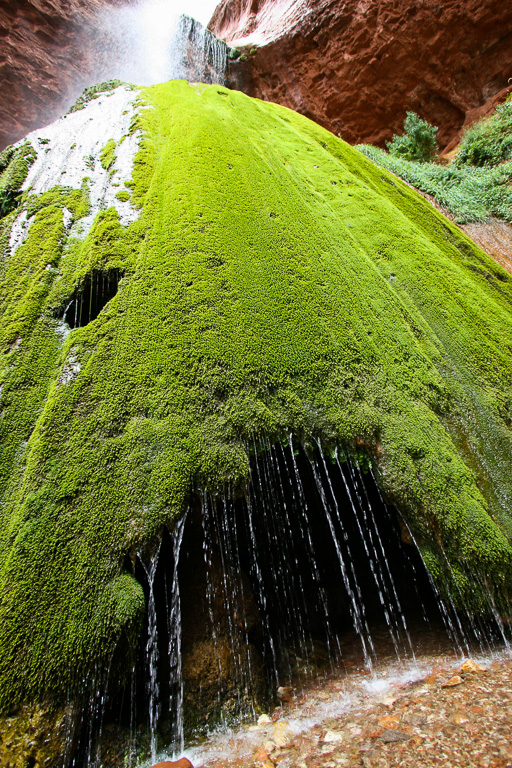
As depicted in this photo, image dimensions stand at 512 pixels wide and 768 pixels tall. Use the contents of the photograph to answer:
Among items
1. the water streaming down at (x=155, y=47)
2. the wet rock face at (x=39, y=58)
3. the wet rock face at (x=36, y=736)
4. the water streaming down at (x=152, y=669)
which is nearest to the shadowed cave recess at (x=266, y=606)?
the water streaming down at (x=152, y=669)

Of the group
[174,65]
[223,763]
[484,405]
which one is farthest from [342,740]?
[174,65]

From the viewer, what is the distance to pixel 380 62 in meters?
13.1

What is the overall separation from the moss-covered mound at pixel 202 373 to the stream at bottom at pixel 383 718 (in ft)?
2.33

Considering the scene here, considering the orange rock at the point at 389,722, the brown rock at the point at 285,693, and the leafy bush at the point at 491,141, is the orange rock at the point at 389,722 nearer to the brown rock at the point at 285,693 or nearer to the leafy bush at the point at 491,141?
the brown rock at the point at 285,693

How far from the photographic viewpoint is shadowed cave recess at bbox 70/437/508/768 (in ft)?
8.98

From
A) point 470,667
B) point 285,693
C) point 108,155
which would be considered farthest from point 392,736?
point 108,155

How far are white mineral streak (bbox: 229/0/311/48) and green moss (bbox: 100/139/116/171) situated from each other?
1441 cm

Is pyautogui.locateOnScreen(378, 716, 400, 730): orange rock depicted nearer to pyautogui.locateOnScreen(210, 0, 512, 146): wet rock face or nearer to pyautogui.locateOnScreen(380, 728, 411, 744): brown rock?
pyautogui.locateOnScreen(380, 728, 411, 744): brown rock

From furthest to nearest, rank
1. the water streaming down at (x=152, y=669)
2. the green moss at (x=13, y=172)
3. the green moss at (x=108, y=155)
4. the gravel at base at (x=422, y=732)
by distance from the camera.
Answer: the green moss at (x=108, y=155), the green moss at (x=13, y=172), the water streaming down at (x=152, y=669), the gravel at base at (x=422, y=732)

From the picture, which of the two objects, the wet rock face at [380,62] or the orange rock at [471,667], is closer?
the orange rock at [471,667]

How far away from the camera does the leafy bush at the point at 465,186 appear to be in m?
8.71

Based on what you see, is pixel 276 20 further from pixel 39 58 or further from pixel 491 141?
pixel 491 141

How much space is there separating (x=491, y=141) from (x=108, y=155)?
38.3ft

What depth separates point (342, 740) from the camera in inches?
94.8
